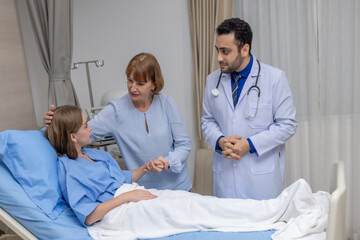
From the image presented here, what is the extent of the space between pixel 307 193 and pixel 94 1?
104 inches

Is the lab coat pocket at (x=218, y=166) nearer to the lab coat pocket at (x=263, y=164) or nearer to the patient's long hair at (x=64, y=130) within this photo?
the lab coat pocket at (x=263, y=164)

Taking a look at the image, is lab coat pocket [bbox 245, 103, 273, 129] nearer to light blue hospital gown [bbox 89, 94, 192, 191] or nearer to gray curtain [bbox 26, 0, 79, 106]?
light blue hospital gown [bbox 89, 94, 192, 191]

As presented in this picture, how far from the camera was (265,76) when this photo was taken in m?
2.01

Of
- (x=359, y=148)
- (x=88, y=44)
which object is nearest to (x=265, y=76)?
(x=359, y=148)

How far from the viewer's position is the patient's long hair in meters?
1.88

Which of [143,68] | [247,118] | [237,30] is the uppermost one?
[237,30]

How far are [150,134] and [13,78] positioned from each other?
1.58 metres

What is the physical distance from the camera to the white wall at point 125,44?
3.25 metres

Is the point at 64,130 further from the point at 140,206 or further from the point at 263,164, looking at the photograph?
the point at 263,164

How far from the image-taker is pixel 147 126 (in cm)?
216

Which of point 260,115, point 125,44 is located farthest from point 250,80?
point 125,44

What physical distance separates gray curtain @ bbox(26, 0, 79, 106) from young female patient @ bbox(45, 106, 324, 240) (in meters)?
1.14

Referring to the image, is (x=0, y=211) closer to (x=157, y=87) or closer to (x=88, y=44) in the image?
(x=157, y=87)

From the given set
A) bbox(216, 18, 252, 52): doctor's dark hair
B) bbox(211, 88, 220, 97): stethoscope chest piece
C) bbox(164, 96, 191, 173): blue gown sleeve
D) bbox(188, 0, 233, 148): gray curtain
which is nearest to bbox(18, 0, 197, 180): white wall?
bbox(188, 0, 233, 148): gray curtain
